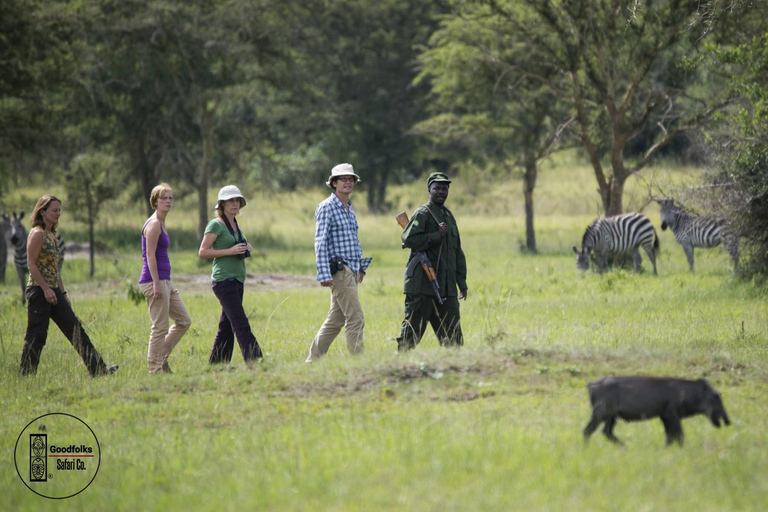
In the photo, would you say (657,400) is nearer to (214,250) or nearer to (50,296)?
(214,250)

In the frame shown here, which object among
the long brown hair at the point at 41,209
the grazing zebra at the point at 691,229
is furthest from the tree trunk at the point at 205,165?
the long brown hair at the point at 41,209

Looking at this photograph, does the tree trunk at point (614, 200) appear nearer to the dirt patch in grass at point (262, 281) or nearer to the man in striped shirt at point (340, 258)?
the dirt patch in grass at point (262, 281)

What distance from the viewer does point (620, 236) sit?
2167cm

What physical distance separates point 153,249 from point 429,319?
303 centimetres

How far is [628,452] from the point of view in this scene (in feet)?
20.0

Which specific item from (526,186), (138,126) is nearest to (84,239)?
(138,126)

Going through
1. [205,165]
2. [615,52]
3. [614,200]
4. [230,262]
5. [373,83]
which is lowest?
[230,262]

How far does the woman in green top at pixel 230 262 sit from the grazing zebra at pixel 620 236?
43.0 feet

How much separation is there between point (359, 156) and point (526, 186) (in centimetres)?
1700

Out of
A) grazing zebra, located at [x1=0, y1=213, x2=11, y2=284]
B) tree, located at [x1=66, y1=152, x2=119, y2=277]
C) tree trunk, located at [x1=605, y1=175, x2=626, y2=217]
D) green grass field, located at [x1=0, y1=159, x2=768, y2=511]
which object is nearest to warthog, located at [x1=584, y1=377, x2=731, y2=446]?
green grass field, located at [x1=0, y1=159, x2=768, y2=511]

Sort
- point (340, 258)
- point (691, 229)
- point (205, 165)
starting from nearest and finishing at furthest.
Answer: point (340, 258) < point (691, 229) < point (205, 165)

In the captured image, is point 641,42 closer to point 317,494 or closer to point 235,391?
point 235,391

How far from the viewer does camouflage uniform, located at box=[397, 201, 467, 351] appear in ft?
31.7

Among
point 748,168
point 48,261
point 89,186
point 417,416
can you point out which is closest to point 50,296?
point 48,261
